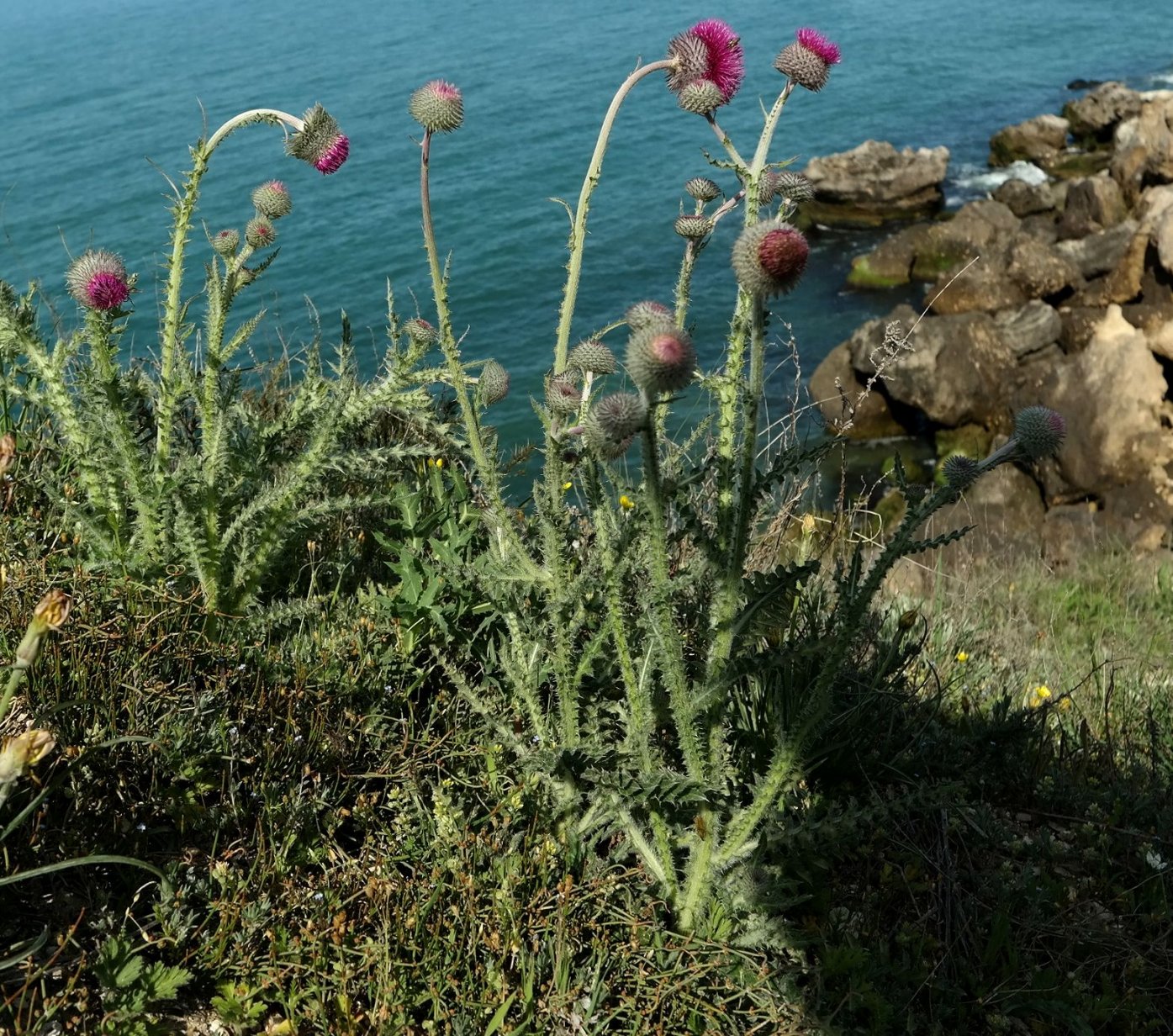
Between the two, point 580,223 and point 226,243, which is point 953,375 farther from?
point 580,223

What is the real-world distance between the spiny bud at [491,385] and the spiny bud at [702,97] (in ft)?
2.98

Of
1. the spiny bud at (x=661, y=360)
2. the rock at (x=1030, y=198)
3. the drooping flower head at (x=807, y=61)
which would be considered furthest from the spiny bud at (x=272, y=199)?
the rock at (x=1030, y=198)

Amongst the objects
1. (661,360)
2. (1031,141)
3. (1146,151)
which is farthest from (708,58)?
(1031,141)

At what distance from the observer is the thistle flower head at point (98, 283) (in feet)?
11.0

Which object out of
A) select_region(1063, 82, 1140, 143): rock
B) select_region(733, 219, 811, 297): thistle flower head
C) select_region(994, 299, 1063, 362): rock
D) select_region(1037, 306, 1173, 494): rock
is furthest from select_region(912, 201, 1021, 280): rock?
select_region(733, 219, 811, 297): thistle flower head

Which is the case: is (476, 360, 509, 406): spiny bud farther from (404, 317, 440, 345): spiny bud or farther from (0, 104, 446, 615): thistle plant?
(404, 317, 440, 345): spiny bud

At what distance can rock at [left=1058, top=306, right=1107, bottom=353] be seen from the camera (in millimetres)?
16156

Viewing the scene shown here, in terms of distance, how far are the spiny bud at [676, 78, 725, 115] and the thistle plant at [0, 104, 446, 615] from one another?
1.16 metres

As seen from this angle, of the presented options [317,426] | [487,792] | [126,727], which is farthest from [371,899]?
[317,426]

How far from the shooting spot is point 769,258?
2285mm

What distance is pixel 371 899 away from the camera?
9.01ft

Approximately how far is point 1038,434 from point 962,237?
19031 mm

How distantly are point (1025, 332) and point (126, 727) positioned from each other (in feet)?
51.4

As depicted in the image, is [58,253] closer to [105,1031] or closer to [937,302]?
[937,302]
